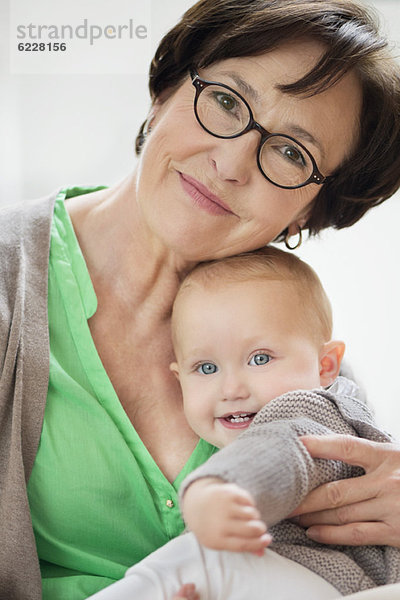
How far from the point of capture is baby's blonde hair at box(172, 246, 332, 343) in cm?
151

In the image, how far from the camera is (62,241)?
167 centimetres

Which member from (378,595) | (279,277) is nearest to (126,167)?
Answer: (279,277)

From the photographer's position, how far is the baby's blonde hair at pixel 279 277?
1.51m

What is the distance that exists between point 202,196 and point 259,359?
35cm

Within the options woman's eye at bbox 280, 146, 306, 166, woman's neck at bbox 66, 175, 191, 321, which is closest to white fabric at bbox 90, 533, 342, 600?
woman's neck at bbox 66, 175, 191, 321

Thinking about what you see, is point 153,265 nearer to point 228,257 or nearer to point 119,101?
point 228,257

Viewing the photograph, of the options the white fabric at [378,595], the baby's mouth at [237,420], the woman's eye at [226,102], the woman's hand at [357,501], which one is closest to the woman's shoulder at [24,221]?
the woman's eye at [226,102]

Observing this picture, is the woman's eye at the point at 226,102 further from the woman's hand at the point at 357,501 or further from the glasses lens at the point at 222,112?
the woman's hand at the point at 357,501

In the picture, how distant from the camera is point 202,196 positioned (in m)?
1.54

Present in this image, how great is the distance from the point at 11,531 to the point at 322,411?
23.8 inches

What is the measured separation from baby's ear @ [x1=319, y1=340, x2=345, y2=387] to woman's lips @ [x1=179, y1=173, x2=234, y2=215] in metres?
0.36

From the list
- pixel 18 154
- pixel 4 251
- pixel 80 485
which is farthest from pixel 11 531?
pixel 18 154

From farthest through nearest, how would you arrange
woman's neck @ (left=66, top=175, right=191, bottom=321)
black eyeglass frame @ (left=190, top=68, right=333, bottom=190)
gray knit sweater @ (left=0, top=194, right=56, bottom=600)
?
woman's neck @ (left=66, top=175, right=191, bottom=321) < black eyeglass frame @ (left=190, top=68, right=333, bottom=190) < gray knit sweater @ (left=0, top=194, right=56, bottom=600)

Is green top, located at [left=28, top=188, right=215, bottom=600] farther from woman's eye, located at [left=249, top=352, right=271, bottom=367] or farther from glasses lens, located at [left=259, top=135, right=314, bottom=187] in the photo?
glasses lens, located at [left=259, top=135, right=314, bottom=187]
